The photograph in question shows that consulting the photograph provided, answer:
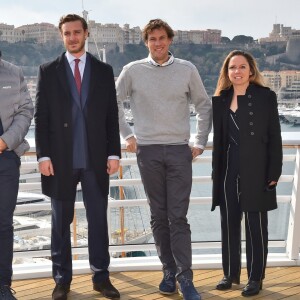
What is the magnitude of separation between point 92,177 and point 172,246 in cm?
52

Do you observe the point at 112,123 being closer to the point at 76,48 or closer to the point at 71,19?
the point at 76,48

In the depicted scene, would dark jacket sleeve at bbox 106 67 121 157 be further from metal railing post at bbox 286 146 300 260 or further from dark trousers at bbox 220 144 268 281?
metal railing post at bbox 286 146 300 260

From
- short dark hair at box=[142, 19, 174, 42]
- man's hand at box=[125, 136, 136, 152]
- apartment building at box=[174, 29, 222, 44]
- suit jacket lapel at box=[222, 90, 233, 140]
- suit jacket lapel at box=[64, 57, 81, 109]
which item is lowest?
man's hand at box=[125, 136, 136, 152]

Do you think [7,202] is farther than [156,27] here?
No

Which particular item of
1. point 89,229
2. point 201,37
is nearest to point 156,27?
point 89,229

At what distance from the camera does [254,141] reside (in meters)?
2.56

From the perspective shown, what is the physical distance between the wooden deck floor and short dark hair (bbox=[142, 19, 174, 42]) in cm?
127

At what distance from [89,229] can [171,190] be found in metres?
0.44

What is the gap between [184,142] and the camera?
261cm

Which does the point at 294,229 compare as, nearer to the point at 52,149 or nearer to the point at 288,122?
the point at 52,149

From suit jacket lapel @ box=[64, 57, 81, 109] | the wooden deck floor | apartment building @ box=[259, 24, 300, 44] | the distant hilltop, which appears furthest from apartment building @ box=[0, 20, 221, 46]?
suit jacket lapel @ box=[64, 57, 81, 109]

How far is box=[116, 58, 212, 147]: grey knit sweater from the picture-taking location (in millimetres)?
2557

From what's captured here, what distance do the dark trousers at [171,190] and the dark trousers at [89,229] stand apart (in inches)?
9.6

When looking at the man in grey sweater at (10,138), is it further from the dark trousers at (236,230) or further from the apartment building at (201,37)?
the apartment building at (201,37)
